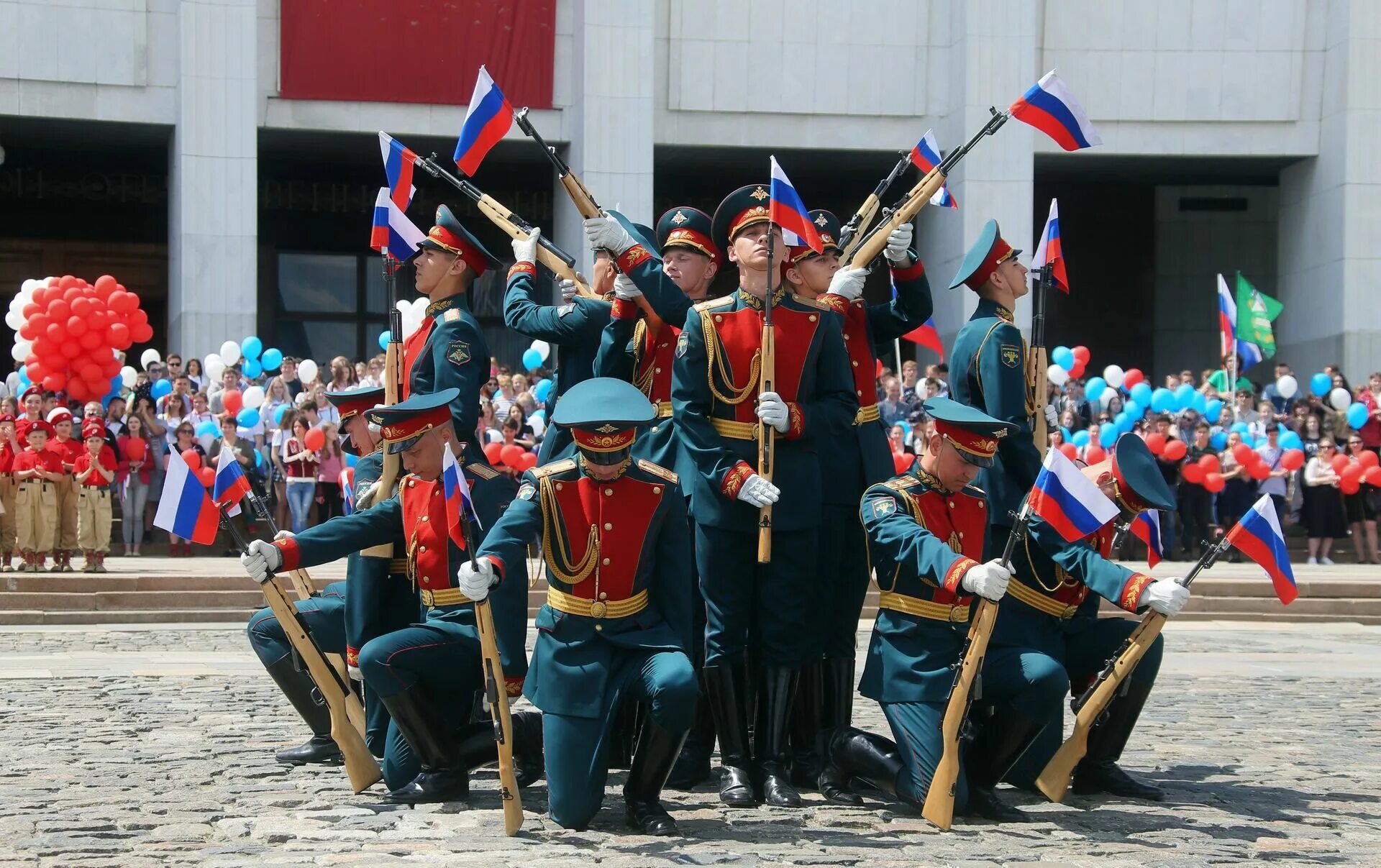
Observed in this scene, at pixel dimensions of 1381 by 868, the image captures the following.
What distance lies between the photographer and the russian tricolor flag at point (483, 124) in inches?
326

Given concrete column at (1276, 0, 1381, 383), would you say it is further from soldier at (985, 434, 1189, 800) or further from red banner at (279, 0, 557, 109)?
soldier at (985, 434, 1189, 800)

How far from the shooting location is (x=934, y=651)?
6562 millimetres

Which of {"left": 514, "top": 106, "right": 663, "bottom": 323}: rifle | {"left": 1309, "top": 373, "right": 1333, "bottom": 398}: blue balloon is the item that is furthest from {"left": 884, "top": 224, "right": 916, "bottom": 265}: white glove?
{"left": 1309, "top": 373, "right": 1333, "bottom": 398}: blue balloon

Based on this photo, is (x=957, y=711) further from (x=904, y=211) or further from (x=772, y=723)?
(x=904, y=211)

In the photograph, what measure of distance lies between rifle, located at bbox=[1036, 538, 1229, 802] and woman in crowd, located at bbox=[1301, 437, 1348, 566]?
14.0 meters

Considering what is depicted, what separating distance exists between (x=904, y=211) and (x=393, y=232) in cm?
240

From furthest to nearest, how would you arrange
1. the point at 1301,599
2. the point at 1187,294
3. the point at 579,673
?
the point at 1187,294 < the point at 1301,599 < the point at 579,673

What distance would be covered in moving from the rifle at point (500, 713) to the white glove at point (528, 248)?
2.19 m

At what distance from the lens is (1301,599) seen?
16406 millimetres

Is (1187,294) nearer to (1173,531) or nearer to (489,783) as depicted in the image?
(1173,531)

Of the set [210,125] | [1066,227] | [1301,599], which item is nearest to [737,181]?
[1066,227]

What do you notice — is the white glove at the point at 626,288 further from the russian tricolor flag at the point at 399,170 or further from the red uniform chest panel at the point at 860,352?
the russian tricolor flag at the point at 399,170

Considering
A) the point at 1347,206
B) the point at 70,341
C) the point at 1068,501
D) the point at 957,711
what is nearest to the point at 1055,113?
the point at 1068,501

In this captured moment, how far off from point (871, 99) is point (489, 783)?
22.2 metres
